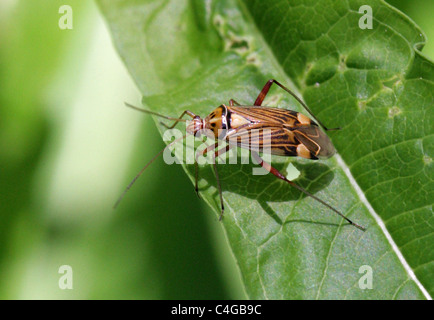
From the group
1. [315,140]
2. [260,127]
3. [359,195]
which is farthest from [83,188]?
[359,195]

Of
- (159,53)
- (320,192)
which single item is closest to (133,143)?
(159,53)

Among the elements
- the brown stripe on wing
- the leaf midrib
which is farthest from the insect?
the leaf midrib

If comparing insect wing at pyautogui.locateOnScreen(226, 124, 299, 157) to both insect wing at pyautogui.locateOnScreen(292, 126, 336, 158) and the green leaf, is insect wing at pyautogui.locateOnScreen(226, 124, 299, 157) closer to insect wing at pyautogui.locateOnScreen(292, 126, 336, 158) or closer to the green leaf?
insect wing at pyautogui.locateOnScreen(292, 126, 336, 158)

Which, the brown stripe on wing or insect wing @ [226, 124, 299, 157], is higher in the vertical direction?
the brown stripe on wing

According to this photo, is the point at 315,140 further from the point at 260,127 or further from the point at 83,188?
the point at 83,188

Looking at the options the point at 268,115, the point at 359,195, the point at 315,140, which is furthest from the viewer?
the point at 268,115

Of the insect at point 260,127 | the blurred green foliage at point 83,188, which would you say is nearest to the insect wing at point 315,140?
the insect at point 260,127
